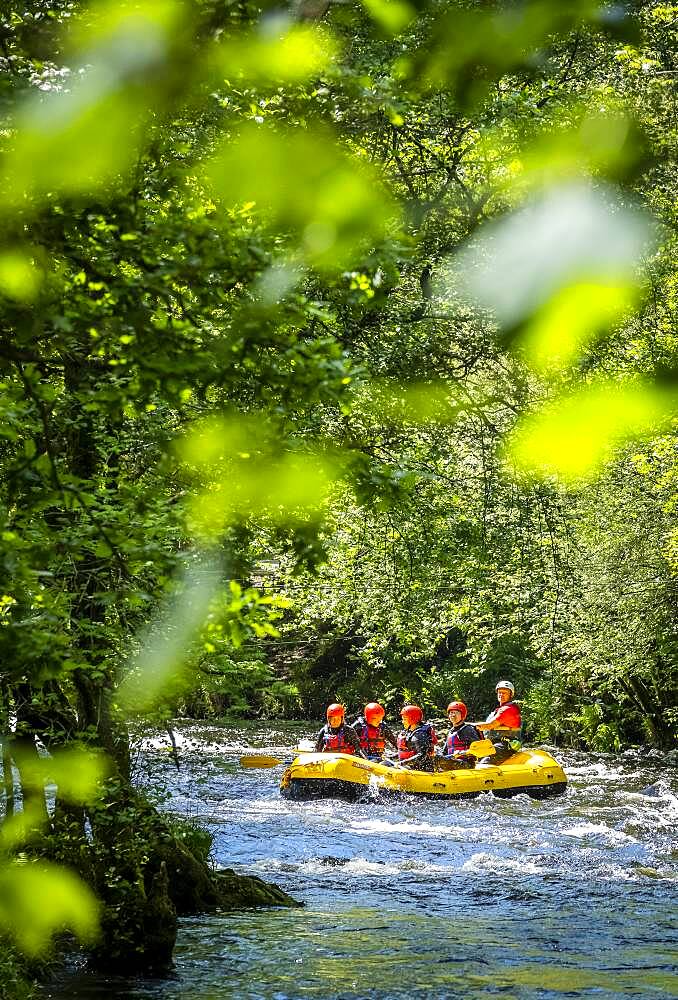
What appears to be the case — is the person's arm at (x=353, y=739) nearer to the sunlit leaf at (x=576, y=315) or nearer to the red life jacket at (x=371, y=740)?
the red life jacket at (x=371, y=740)

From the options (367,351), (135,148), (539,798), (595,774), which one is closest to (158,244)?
(135,148)

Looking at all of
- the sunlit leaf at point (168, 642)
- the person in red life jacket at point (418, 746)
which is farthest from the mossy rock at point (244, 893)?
the person in red life jacket at point (418, 746)

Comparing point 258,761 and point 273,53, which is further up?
point 273,53

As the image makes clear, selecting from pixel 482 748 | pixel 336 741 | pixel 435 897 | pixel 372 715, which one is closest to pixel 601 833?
pixel 435 897

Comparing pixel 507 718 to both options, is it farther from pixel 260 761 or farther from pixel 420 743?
pixel 260 761

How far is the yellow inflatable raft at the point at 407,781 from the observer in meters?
16.5

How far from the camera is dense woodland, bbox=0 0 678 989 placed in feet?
2.60

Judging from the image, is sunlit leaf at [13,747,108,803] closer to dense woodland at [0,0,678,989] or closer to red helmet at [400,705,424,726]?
dense woodland at [0,0,678,989]

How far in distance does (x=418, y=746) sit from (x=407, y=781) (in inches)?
46.3

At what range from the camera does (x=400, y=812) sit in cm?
1580

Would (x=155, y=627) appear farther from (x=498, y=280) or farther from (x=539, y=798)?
(x=539, y=798)

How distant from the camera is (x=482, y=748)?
17.9 metres

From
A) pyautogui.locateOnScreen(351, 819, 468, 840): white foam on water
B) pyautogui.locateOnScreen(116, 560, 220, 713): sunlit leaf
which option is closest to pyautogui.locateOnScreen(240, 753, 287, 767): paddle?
pyautogui.locateOnScreen(351, 819, 468, 840): white foam on water

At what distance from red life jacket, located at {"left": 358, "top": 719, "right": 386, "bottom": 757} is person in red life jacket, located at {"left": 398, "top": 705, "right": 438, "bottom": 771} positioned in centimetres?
80
